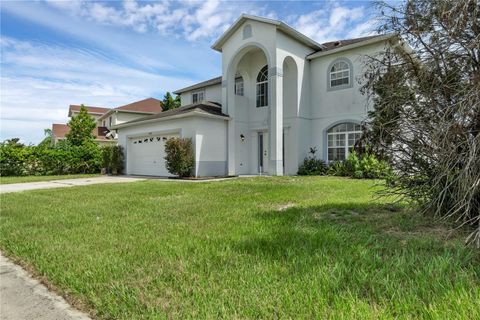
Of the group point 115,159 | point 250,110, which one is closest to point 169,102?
point 115,159

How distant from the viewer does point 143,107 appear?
3803cm

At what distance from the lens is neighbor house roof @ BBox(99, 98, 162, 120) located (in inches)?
1417

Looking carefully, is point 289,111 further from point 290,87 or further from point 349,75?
point 349,75

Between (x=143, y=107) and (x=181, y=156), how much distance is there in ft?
79.2

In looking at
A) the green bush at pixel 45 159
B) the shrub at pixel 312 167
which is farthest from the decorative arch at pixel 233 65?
the green bush at pixel 45 159

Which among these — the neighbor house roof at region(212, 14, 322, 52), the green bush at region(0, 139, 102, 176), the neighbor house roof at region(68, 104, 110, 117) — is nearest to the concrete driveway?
the green bush at region(0, 139, 102, 176)

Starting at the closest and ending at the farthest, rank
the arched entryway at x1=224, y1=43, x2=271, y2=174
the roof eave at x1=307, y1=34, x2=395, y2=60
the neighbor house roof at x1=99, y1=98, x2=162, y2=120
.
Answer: the roof eave at x1=307, y1=34, x2=395, y2=60 → the arched entryway at x1=224, y1=43, x2=271, y2=174 → the neighbor house roof at x1=99, y1=98, x2=162, y2=120

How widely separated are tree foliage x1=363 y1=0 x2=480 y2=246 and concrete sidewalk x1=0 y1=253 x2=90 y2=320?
4.43 meters

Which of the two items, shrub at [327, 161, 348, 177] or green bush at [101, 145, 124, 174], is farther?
green bush at [101, 145, 124, 174]

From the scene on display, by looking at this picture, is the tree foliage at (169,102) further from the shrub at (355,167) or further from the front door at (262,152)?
the shrub at (355,167)

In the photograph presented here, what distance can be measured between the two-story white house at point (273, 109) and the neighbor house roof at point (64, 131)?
2148 cm

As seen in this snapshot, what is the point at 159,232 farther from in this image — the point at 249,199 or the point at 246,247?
the point at 249,199

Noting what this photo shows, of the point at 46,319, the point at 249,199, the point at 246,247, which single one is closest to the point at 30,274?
the point at 46,319

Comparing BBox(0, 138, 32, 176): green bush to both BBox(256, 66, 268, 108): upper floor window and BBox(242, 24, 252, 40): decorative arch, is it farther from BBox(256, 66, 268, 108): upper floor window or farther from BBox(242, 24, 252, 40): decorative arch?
BBox(242, 24, 252, 40): decorative arch
